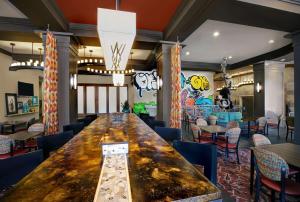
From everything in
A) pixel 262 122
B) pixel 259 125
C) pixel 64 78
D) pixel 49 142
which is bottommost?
pixel 259 125

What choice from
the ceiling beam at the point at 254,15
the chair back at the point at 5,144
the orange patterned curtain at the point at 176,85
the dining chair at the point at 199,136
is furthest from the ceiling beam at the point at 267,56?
the chair back at the point at 5,144

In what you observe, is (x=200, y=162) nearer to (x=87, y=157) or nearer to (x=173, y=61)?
(x=87, y=157)

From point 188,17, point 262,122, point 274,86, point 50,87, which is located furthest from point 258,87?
point 50,87

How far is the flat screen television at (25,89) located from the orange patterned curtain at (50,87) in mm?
4877

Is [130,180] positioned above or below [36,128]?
above

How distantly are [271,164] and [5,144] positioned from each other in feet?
13.1

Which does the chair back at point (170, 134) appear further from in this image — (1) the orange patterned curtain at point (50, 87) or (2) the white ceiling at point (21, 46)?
(2) the white ceiling at point (21, 46)

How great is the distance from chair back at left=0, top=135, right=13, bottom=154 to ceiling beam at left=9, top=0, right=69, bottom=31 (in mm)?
2241

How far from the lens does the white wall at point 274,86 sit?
7709mm

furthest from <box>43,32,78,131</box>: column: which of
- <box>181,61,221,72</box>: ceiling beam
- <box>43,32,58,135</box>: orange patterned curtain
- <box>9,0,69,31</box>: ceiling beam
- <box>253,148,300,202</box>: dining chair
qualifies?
<box>181,61,221,72</box>: ceiling beam

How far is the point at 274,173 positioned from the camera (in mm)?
1866

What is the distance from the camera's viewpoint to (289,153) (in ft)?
7.30

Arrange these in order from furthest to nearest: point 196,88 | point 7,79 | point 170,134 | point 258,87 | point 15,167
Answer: point 196,88, point 258,87, point 7,79, point 170,134, point 15,167

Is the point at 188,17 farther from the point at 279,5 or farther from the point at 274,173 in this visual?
the point at 274,173
